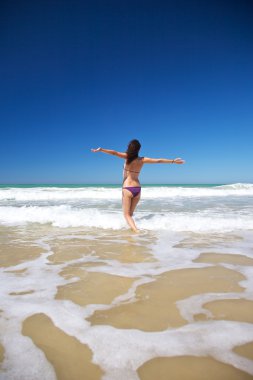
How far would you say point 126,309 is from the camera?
2115 mm

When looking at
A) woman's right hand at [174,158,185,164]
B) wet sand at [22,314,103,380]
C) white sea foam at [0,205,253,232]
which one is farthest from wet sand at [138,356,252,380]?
woman's right hand at [174,158,185,164]

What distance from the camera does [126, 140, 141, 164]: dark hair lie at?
5574mm

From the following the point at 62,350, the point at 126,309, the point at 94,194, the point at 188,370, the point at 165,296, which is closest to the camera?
the point at 188,370

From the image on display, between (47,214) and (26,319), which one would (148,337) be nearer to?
(26,319)

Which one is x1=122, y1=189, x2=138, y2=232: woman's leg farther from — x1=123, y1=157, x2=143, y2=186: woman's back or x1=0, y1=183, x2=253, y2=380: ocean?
x1=0, y1=183, x2=253, y2=380: ocean

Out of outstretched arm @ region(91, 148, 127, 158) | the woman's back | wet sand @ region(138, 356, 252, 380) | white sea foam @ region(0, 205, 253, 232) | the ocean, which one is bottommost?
wet sand @ region(138, 356, 252, 380)

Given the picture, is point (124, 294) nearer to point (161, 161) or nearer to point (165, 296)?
point (165, 296)

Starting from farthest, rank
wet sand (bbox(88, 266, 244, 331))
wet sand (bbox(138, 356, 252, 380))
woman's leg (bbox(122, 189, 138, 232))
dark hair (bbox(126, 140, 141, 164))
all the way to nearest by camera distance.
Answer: woman's leg (bbox(122, 189, 138, 232)) < dark hair (bbox(126, 140, 141, 164)) < wet sand (bbox(88, 266, 244, 331)) < wet sand (bbox(138, 356, 252, 380))

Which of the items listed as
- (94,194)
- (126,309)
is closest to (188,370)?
(126,309)

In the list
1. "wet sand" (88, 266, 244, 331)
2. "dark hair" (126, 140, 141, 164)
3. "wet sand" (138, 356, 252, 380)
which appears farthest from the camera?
"dark hair" (126, 140, 141, 164)

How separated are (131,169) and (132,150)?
1.45 ft

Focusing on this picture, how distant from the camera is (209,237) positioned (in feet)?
15.7

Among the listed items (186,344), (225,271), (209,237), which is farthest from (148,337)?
(209,237)

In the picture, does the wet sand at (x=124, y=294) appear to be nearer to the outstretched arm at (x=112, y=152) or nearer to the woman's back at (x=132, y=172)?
the woman's back at (x=132, y=172)
